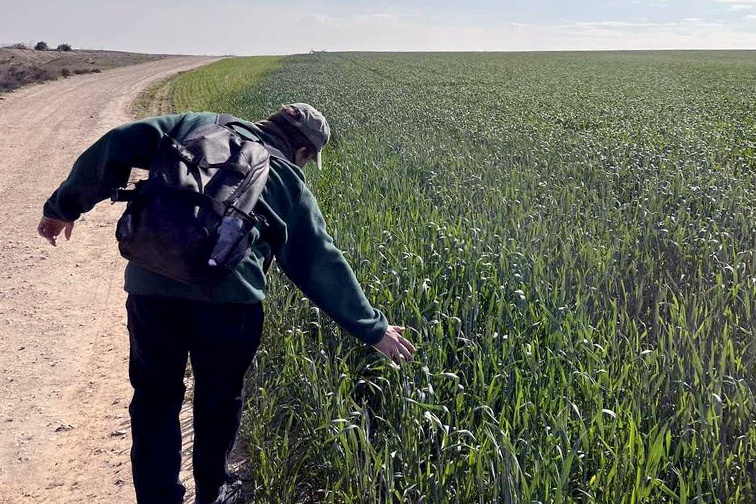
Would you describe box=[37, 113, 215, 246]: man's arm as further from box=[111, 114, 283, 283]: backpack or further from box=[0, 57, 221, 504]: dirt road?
box=[0, 57, 221, 504]: dirt road

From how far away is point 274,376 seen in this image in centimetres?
400

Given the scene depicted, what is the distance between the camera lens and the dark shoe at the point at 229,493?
303 cm

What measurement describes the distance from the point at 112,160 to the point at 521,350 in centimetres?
203

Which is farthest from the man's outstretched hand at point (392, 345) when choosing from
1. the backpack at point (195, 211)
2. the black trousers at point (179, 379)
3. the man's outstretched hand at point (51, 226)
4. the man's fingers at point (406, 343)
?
the man's outstretched hand at point (51, 226)

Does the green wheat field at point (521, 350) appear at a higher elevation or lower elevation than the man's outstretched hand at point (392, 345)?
lower

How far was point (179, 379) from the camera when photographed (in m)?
2.79

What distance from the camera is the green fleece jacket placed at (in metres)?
2.51

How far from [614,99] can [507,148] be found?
14.2m

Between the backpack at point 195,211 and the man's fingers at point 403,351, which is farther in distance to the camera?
the man's fingers at point 403,351

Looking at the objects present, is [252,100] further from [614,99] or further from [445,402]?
[445,402]

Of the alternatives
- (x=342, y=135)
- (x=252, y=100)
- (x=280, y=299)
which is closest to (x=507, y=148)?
(x=342, y=135)

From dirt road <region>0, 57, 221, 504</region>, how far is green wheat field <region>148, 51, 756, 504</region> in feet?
2.72

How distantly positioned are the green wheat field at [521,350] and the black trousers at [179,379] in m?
0.36

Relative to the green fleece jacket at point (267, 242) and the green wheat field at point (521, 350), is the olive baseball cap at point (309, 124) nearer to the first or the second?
the green fleece jacket at point (267, 242)
